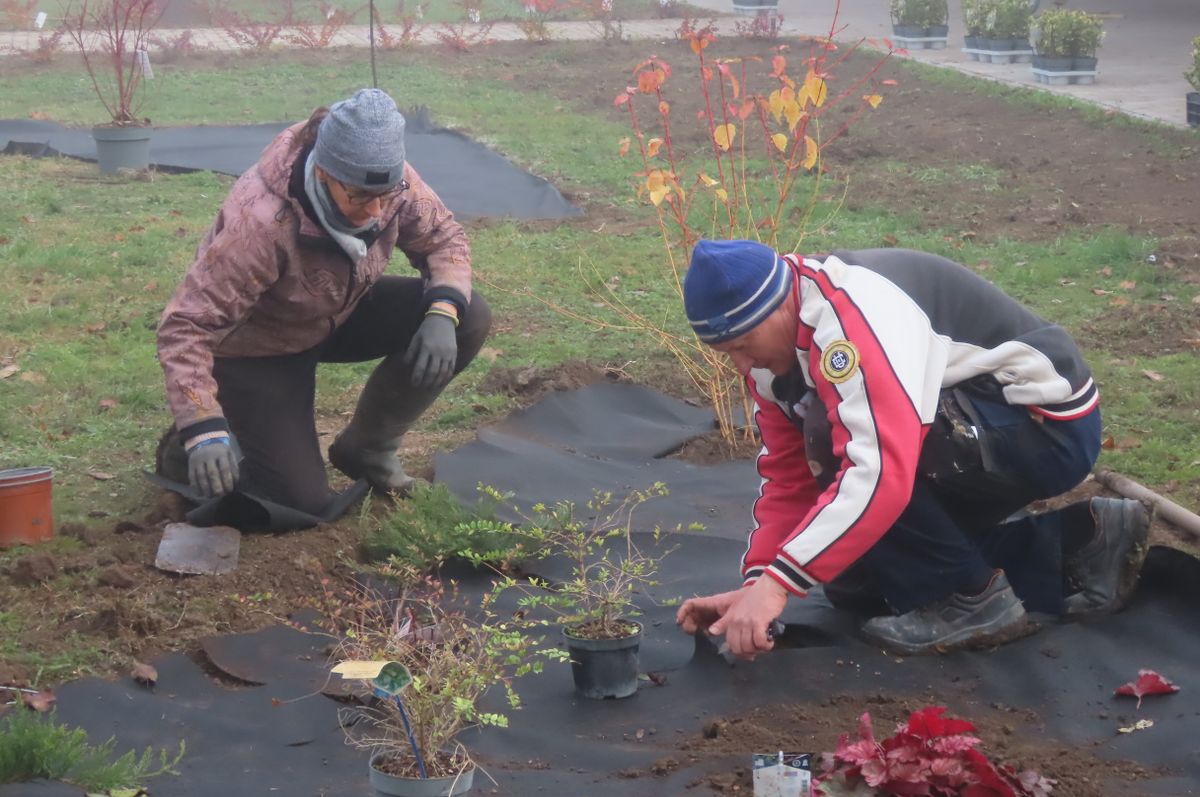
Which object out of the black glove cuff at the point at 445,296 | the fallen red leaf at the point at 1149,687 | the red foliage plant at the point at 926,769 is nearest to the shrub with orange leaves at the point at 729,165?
the black glove cuff at the point at 445,296

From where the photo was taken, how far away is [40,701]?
10.1 feet

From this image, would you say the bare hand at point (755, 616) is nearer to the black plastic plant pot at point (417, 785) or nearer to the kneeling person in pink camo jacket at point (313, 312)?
the black plastic plant pot at point (417, 785)

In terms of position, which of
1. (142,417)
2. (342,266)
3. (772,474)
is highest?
(342,266)

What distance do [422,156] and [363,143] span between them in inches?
324

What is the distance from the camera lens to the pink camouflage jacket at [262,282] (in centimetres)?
402

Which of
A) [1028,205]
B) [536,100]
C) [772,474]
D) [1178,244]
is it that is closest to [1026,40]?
[536,100]

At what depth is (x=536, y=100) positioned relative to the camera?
50.8ft

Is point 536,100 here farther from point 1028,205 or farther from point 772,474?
point 772,474

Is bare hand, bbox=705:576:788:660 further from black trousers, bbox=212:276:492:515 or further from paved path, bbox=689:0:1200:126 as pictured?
paved path, bbox=689:0:1200:126

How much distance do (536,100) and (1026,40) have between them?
19.1ft

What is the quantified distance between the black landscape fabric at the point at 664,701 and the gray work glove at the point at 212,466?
1.73ft

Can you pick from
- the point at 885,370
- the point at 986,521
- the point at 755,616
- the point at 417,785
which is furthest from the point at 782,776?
the point at 986,521

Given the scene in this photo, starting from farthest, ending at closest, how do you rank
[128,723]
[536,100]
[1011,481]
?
1. [536,100]
2. [1011,481]
3. [128,723]

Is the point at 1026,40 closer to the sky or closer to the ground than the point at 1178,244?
closer to the sky
